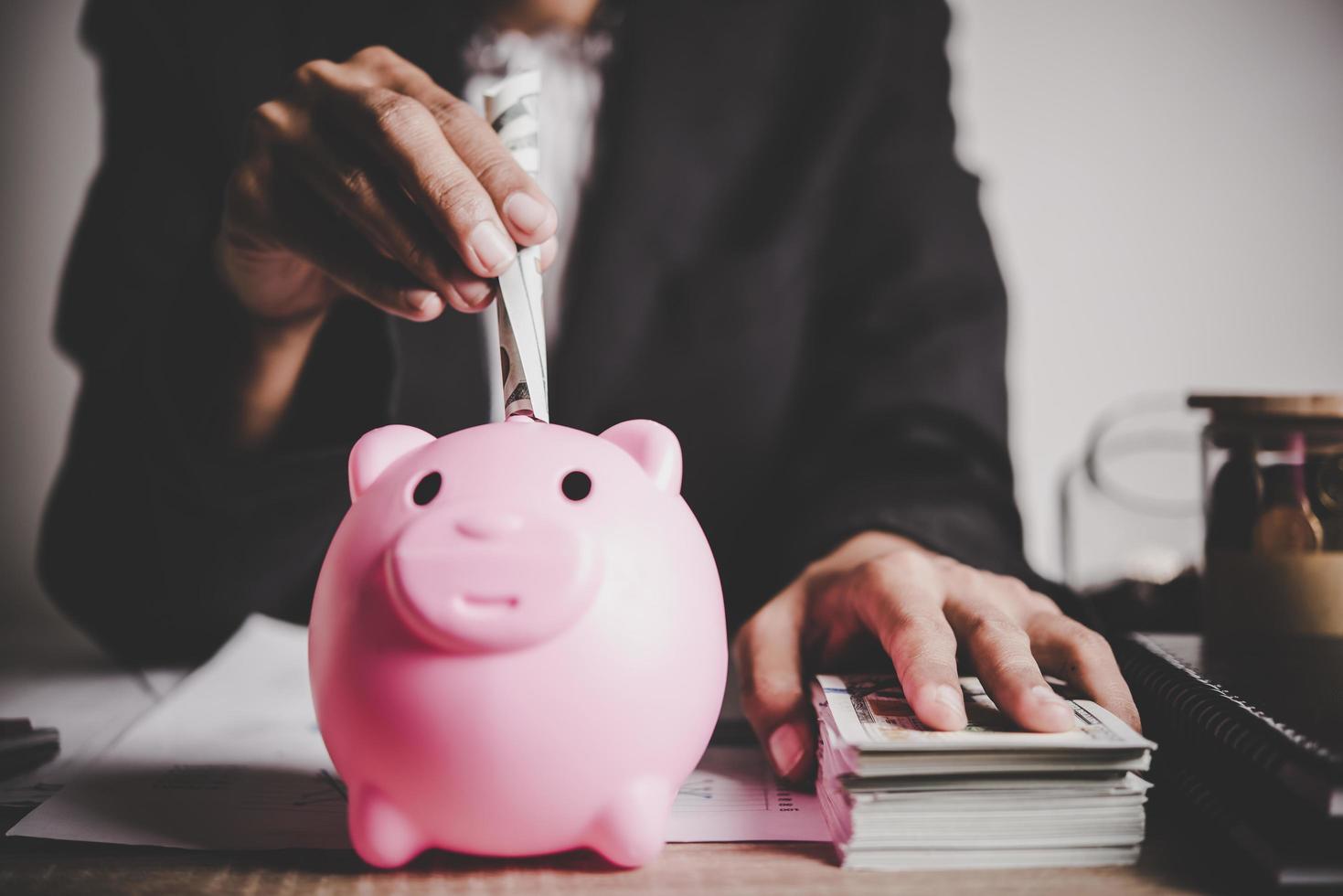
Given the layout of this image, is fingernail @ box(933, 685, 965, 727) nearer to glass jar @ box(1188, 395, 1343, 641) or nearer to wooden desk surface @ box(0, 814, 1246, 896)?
wooden desk surface @ box(0, 814, 1246, 896)

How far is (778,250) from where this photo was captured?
107 cm

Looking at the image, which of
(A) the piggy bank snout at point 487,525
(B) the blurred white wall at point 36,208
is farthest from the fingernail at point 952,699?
(B) the blurred white wall at point 36,208

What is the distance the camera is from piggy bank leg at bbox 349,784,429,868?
0.44m

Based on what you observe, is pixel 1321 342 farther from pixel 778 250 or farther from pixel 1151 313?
pixel 778 250

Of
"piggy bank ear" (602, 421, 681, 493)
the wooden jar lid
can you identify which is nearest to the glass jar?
the wooden jar lid

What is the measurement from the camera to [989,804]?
0.46 metres

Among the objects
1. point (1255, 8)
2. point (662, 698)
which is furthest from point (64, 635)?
point (1255, 8)

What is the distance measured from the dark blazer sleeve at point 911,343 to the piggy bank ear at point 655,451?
31 centimetres

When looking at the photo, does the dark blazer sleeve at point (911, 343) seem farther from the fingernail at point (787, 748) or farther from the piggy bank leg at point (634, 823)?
the piggy bank leg at point (634, 823)

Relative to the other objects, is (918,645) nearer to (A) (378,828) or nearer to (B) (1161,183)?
(A) (378,828)

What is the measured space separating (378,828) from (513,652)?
0.37ft

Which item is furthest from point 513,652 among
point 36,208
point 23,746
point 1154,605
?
point 36,208

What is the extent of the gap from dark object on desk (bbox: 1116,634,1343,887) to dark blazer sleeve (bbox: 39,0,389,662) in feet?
2.13

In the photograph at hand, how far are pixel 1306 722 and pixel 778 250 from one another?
71 cm
